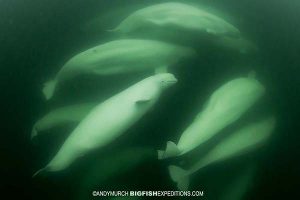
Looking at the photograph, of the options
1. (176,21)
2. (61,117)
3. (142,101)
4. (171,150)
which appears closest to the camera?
(171,150)

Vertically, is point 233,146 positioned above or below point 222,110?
below

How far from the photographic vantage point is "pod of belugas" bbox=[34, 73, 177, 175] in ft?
4.19

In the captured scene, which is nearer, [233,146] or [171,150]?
[171,150]

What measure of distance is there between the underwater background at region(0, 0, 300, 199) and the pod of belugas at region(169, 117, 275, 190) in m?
0.03

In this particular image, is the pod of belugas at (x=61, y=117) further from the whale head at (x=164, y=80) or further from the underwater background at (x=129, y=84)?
the whale head at (x=164, y=80)

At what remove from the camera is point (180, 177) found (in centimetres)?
126

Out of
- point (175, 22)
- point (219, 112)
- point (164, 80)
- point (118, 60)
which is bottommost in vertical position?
point (219, 112)

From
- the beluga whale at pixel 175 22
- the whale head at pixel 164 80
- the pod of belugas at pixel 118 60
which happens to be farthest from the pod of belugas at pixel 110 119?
the beluga whale at pixel 175 22

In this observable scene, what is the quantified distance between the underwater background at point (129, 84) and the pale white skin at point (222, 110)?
41 mm

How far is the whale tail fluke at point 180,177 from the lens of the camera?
1.25 meters

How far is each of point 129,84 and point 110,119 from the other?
222 mm

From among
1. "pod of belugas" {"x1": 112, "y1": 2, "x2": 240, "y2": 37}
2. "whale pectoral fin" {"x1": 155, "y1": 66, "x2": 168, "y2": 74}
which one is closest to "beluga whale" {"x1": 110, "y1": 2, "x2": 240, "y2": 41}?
"pod of belugas" {"x1": 112, "y1": 2, "x2": 240, "y2": 37}

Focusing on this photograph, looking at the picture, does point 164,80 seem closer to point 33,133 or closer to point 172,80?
point 172,80

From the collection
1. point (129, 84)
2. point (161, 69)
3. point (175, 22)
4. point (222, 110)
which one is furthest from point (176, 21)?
point (222, 110)
